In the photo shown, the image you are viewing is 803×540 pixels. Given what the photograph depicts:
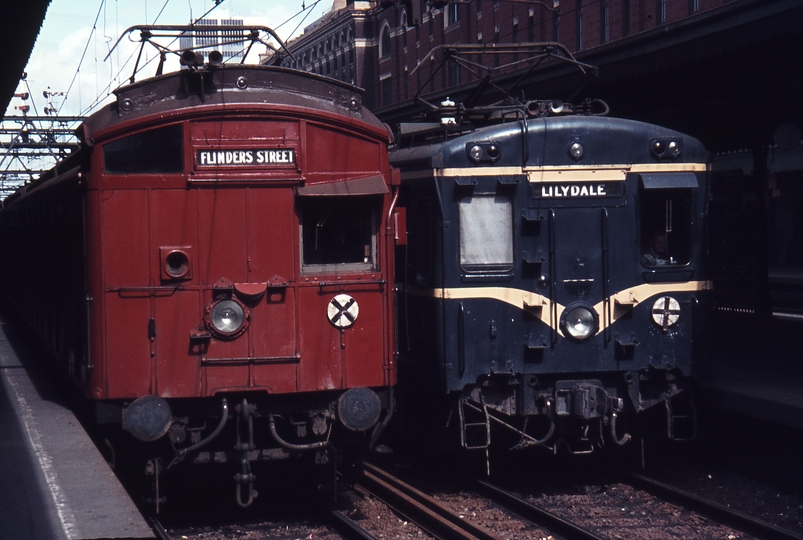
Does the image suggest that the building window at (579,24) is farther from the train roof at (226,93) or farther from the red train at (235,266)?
the red train at (235,266)

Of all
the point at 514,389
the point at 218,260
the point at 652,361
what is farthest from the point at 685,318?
the point at 218,260

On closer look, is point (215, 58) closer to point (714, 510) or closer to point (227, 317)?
point (227, 317)

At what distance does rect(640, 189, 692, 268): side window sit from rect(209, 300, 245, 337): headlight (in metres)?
3.67

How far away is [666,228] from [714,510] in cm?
245

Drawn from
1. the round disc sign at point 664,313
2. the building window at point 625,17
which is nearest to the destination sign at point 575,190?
the round disc sign at point 664,313

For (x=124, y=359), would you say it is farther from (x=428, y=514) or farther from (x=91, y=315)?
(x=428, y=514)

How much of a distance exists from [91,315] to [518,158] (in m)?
Answer: 3.77

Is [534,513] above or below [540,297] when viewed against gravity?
below

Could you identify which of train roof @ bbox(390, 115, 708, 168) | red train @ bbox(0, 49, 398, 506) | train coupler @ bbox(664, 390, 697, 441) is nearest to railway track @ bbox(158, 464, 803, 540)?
train coupler @ bbox(664, 390, 697, 441)

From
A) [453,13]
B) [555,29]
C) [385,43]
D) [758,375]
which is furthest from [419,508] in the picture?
[385,43]

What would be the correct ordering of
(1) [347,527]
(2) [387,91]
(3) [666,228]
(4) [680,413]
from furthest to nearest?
(2) [387,91]
(4) [680,413]
(3) [666,228]
(1) [347,527]

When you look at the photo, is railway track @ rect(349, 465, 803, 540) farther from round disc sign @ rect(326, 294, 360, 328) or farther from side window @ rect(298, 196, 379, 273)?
side window @ rect(298, 196, 379, 273)

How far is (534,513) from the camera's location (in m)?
8.42

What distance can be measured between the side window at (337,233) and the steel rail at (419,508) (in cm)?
204
